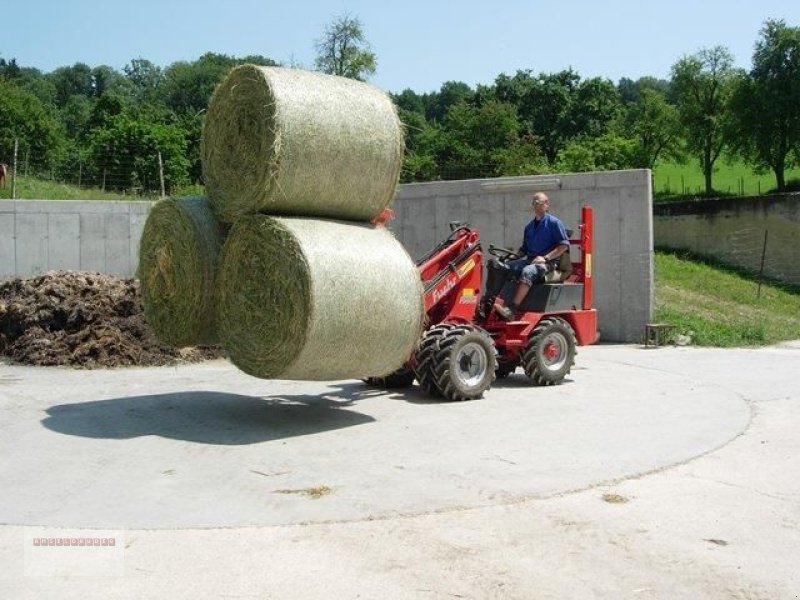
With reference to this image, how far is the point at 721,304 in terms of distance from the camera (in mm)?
18234

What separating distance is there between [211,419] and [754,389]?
592 centimetres

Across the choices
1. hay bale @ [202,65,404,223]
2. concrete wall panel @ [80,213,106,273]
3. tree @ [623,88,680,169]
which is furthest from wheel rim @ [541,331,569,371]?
tree @ [623,88,680,169]

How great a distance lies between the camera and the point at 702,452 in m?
7.34

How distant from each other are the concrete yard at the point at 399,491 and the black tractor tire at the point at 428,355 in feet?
0.73

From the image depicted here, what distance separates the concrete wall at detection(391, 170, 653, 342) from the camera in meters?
14.6

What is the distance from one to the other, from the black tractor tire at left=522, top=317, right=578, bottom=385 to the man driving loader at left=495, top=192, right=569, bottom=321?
40cm

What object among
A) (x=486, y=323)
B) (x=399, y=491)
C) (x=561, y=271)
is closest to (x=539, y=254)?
(x=561, y=271)

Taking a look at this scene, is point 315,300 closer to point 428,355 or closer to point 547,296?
point 428,355

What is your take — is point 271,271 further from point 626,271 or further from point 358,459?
point 626,271

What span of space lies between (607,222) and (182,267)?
28.1 ft

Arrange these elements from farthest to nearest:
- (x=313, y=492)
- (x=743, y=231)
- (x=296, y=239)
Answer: (x=743, y=231) → (x=296, y=239) → (x=313, y=492)

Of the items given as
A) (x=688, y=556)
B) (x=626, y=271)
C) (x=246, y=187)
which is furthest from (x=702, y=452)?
(x=626, y=271)

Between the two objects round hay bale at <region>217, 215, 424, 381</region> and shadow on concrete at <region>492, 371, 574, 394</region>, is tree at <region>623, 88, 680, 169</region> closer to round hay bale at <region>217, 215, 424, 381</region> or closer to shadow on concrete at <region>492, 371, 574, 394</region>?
shadow on concrete at <region>492, 371, 574, 394</region>

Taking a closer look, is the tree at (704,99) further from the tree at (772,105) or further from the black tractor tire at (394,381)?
the black tractor tire at (394,381)
